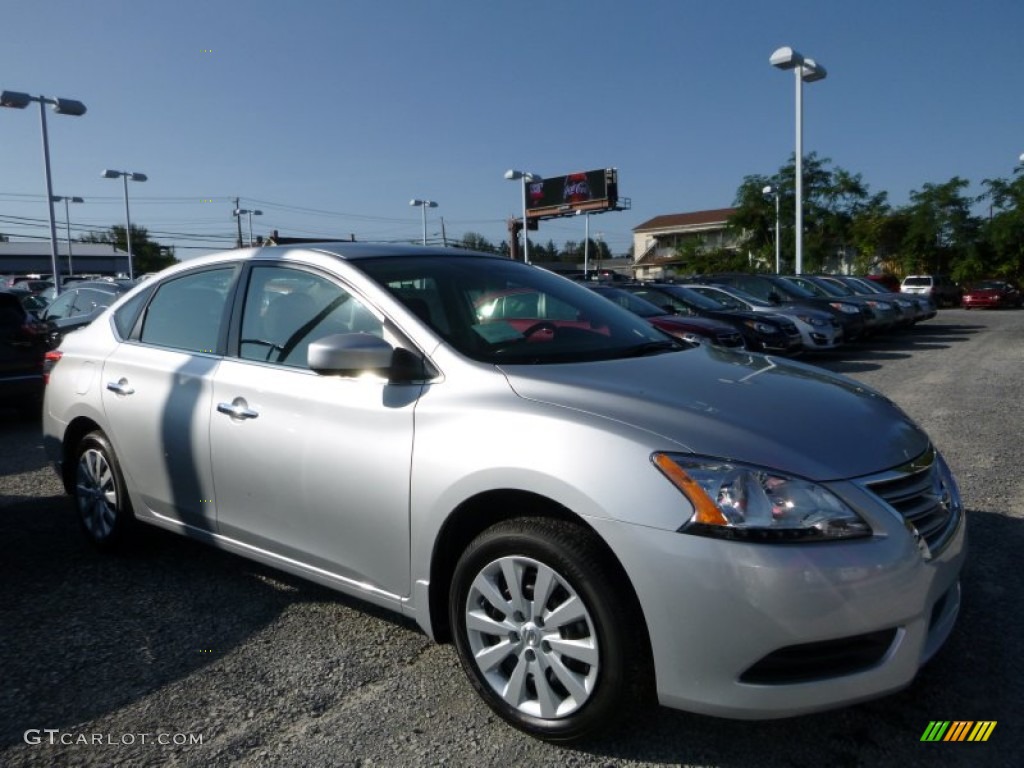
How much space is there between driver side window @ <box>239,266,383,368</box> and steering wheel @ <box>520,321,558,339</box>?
0.60 m

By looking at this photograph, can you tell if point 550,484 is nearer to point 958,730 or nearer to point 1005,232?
point 958,730

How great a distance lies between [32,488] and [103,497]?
2033 mm

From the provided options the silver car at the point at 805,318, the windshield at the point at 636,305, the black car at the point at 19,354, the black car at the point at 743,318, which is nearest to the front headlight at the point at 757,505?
the black car at the point at 19,354

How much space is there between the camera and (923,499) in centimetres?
253

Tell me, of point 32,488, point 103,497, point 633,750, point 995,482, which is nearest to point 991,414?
point 995,482

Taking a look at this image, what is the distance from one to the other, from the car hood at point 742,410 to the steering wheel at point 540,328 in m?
0.37

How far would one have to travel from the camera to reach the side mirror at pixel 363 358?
9.29ft

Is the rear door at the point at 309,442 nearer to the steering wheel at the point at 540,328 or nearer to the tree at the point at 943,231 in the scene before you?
the steering wheel at the point at 540,328

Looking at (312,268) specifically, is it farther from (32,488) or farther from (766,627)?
(32,488)

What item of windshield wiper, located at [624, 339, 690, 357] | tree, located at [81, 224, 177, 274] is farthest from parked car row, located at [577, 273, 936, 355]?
tree, located at [81, 224, 177, 274]

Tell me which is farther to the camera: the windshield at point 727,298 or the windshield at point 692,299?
the windshield at point 727,298

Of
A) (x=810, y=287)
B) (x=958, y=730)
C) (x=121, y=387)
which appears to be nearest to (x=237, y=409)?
(x=121, y=387)

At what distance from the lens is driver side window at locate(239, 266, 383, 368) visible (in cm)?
331

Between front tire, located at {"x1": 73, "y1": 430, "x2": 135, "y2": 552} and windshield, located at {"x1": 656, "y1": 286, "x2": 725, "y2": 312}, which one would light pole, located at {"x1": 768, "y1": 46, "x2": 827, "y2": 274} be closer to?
windshield, located at {"x1": 656, "y1": 286, "x2": 725, "y2": 312}
